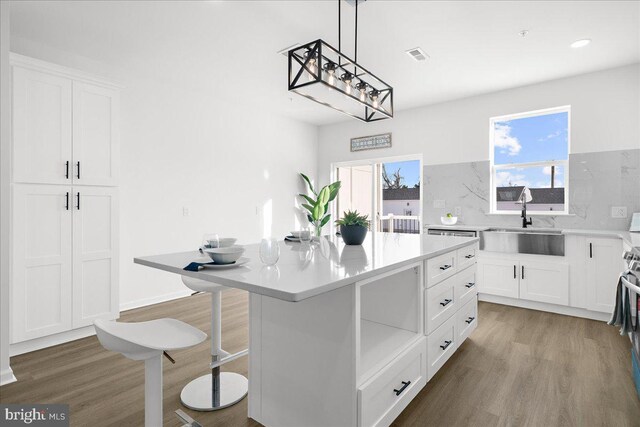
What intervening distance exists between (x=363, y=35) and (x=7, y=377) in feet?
12.6

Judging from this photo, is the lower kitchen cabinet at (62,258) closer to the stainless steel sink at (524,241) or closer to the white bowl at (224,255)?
the white bowl at (224,255)

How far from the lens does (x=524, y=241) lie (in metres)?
3.83

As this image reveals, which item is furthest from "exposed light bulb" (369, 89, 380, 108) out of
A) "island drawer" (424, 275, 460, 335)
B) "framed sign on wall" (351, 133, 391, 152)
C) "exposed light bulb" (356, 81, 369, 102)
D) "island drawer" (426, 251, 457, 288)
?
"framed sign on wall" (351, 133, 391, 152)

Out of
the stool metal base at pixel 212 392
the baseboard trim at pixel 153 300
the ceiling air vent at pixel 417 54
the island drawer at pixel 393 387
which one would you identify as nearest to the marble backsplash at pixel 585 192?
the ceiling air vent at pixel 417 54

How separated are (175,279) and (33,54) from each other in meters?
2.80

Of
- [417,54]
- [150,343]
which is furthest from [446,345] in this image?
[417,54]

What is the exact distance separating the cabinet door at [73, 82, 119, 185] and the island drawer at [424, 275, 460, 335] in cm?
306

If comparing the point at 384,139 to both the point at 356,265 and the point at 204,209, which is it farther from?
the point at 356,265

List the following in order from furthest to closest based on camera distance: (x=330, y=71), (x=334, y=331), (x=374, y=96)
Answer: (x=374, y=96) → (x=330, y=71) → (x=334, y=331)

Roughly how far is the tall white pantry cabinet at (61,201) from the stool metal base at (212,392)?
1633 millimetres

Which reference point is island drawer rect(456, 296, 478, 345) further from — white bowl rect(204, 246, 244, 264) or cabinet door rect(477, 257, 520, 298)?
white bowl rect(204, 246, 244, 264)

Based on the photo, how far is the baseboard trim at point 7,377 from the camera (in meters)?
2.25

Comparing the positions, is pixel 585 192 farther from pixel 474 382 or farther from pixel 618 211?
pixel 474 382

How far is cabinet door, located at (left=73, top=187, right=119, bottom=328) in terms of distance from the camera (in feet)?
9.89
